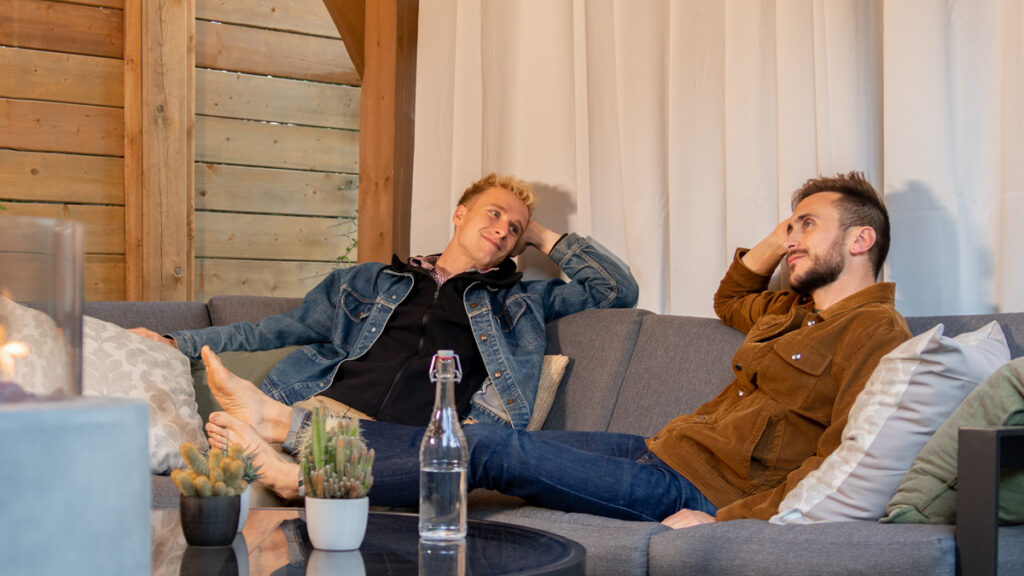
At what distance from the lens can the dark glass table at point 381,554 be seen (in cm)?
126

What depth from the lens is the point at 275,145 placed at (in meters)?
4.43

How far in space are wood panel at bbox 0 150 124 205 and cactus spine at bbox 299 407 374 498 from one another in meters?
3.15

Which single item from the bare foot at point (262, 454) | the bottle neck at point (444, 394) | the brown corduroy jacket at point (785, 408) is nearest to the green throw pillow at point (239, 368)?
the bare foot at point (262, 454)

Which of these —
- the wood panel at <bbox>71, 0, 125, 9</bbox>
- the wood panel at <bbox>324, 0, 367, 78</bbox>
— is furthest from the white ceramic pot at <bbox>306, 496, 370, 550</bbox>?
the wood panel at <bbox>71, 0, 125, 9</bbox>

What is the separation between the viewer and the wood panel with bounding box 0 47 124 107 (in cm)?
404

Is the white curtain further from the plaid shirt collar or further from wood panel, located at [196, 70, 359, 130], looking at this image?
wood panel, located at [196, 70, 359, 130]

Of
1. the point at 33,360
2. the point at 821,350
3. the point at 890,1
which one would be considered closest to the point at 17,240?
the point at 33,360

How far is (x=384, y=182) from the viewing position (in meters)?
3.70

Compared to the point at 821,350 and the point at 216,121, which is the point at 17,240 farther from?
the point at 216,121

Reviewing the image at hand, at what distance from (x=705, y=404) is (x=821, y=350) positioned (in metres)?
0.37

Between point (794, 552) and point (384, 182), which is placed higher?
point (384, 182)

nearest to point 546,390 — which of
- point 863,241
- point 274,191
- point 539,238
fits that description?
point 539,238

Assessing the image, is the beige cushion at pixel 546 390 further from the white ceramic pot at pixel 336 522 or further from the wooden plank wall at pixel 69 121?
the wooden plank wall at pixel 69 121

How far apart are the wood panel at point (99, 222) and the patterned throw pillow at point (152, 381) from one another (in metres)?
1.77
